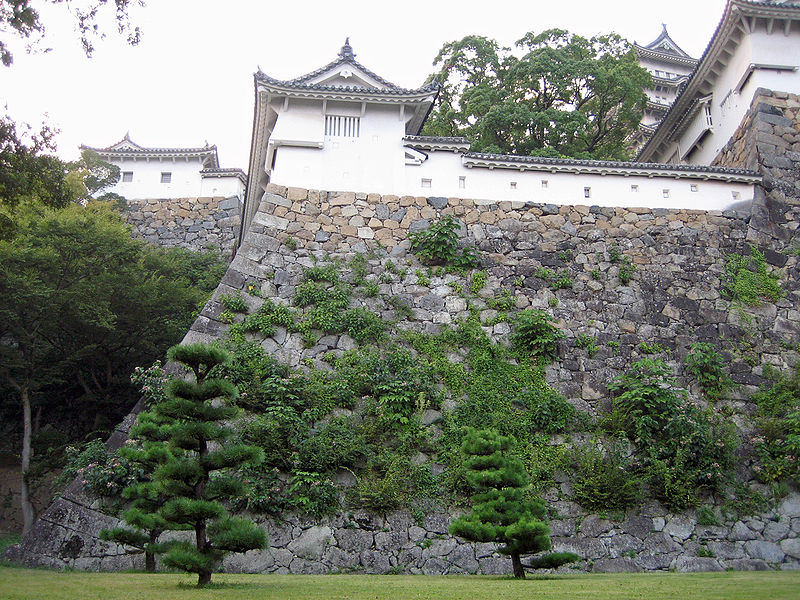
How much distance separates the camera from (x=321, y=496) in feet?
40.7

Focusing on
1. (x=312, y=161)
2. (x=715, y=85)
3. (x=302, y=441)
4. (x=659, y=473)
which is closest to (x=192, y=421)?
(x=302, y=441)

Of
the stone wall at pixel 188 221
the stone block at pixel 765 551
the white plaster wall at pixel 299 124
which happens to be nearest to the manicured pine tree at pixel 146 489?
the white plaster wall at pixel 299 124

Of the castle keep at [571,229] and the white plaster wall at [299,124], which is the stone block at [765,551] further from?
the white plaster wall at [299,124]


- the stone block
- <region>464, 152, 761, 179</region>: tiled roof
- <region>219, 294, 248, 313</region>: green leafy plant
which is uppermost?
<region>464, 152, 761, 179</region>: tiled roof

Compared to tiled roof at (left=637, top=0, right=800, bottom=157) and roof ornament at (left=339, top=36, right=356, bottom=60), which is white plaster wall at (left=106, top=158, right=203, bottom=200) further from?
tiled roof at (left=637, top=0, right=800, bottom=157)

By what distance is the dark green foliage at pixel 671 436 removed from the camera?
13.6m

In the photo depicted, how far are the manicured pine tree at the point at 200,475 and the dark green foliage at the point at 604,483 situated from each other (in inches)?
277

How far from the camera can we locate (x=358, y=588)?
28.5 feet

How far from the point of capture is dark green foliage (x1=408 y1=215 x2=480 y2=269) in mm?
17000

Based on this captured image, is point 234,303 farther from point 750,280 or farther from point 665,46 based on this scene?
point 665,46

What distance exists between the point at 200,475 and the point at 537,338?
877 cm

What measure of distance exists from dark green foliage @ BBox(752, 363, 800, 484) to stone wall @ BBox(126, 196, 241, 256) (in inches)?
776

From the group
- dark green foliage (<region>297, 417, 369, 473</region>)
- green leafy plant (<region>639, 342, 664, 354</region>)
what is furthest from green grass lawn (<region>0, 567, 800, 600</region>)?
green leafy plant (<region>639, 342, 664, 354</region>)

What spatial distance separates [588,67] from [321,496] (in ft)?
66.2
